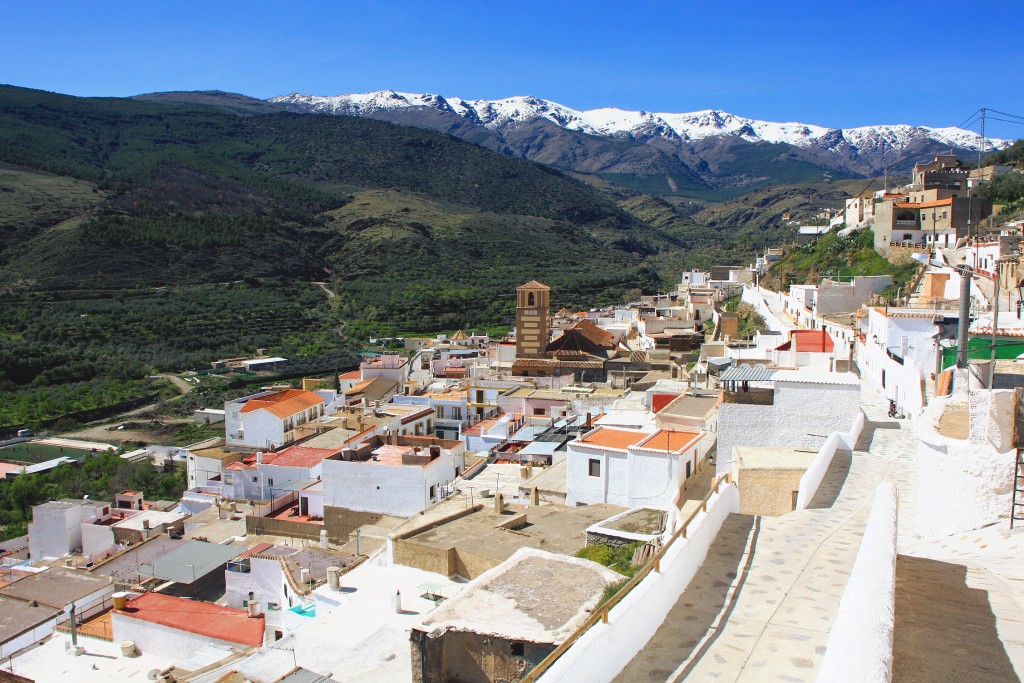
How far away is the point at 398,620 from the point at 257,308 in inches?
2052

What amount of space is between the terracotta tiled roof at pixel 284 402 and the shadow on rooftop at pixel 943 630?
2043cm

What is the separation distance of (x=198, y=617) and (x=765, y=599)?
9030mm

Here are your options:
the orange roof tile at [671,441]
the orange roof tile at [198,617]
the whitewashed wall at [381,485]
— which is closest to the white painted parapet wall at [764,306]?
the orange roof tile at [671,441]

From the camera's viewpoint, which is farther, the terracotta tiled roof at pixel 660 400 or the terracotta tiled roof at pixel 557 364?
the terracotta tiled roof at pixel 557 364

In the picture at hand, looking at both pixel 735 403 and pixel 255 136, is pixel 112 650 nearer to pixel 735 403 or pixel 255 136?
pixel 735 403

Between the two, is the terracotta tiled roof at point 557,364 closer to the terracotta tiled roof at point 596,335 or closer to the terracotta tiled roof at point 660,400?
the terracotta tiled roof at point 596,335

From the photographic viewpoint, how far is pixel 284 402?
78.3ft

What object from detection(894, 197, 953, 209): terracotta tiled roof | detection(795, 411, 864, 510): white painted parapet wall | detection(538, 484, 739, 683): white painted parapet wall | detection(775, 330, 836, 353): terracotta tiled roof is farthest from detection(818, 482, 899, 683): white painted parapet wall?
detection(894, 197, 953, 209): terracotta tiled roof

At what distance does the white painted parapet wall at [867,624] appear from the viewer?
3.16m

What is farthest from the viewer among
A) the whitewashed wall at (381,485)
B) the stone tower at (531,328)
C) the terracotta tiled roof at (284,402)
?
the stone tower at (531,328)

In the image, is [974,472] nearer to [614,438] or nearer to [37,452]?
[614,438]

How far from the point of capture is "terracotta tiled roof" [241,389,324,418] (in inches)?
909

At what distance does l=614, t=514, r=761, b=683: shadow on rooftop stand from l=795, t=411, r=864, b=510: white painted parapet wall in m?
1.16

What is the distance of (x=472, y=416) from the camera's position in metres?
23.8
